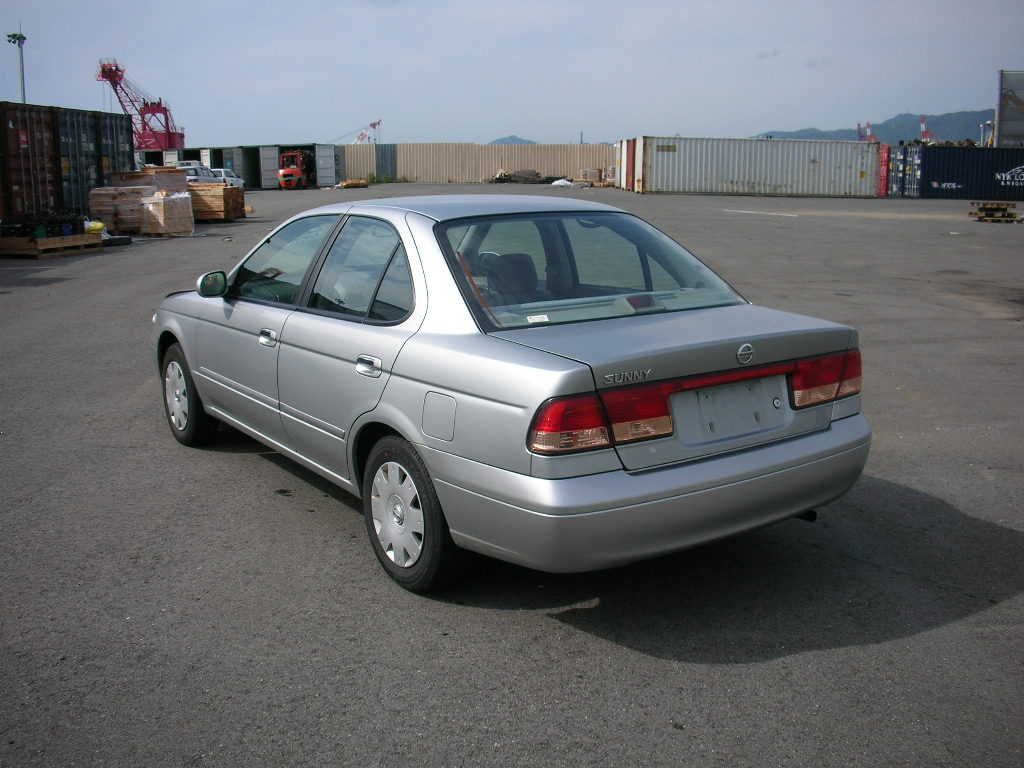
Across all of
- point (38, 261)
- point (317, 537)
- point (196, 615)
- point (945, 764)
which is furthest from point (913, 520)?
point (38, 261)

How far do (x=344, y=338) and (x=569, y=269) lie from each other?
3.39 ft

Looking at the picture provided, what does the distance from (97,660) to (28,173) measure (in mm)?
22124

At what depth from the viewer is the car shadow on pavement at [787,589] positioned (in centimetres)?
362

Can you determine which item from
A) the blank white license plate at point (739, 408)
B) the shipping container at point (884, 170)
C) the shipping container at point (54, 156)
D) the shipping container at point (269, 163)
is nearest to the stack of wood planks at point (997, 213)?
the shipping container at point (884, 170)

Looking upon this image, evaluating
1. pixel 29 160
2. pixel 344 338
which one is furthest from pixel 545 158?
pixel 344 338

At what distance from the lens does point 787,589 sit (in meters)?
4.03

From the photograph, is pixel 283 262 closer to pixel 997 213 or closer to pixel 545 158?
pixel 997 213

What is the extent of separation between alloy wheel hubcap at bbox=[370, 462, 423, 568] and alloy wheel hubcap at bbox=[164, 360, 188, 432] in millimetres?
2398

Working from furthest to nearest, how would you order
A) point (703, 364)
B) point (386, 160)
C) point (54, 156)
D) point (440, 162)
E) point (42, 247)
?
point (386, 160) < point (440, 162) < point (54, 156) < point (42, 247) < point (703, 364)

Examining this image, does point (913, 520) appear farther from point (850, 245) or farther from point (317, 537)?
point (850, 245)

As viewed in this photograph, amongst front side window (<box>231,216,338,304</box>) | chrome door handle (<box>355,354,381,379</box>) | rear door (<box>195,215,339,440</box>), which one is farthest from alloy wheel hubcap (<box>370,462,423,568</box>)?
front side window (<box>231,216,338,304</box>)

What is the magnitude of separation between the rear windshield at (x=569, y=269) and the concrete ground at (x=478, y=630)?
3.65ft

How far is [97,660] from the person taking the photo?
341 centimetres

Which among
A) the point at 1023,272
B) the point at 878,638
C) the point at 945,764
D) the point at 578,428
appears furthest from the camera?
the point at 1023,272
